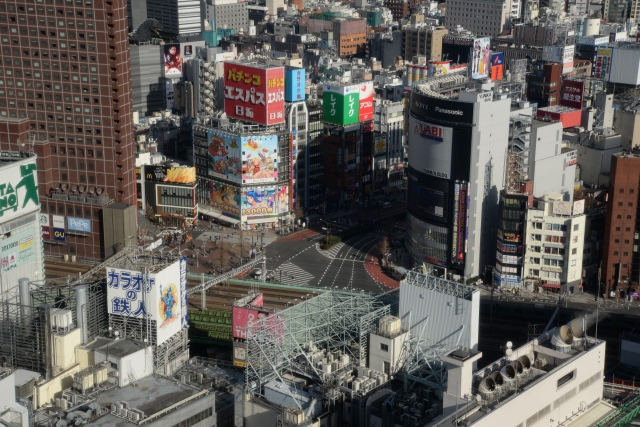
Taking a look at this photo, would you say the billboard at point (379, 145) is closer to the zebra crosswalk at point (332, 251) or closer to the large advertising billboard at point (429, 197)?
the zebra crosswalk at point (332, 251)

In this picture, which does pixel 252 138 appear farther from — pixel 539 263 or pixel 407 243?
pixel 539 263

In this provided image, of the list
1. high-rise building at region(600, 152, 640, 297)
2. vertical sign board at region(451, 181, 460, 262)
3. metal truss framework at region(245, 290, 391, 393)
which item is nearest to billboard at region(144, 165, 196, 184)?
vertical sign board at region(451, 181, 460, 262)

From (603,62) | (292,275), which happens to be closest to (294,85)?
(292,275)

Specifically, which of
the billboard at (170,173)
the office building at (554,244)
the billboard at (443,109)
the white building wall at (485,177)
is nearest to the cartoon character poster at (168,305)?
the billboard at (443,109)

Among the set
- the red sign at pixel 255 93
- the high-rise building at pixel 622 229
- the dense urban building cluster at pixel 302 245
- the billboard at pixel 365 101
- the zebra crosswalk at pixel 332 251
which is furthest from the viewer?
the billboard at pixel 365 101

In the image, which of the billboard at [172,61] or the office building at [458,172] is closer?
the office building at [458,172]

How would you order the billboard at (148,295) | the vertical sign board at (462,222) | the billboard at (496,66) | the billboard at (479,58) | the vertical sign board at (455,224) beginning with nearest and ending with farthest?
1. the billboard at (148,295)
2. the vertical sign board at (462,222)
3. the vertical sign board at (455,224)
4. the billboard at (479,58)
5. the billboard at (496,66)

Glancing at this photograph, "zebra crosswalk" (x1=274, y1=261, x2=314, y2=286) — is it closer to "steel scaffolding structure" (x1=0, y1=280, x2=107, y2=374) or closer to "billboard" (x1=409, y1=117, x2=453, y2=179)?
"billboard" (x1=409, y1=117, x2=453, y2=179)
